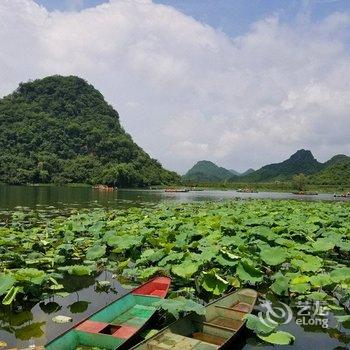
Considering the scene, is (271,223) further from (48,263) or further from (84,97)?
(84,97)

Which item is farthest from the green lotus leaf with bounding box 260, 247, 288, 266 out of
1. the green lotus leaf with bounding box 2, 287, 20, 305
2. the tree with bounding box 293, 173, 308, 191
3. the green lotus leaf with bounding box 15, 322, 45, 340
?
the tree with bounding box 293, 173, 308, 191

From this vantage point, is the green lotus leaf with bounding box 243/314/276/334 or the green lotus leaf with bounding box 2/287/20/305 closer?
the green lotus leaf with bounding box 243/314/276/334

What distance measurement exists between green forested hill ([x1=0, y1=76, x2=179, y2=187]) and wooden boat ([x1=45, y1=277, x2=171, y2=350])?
71.6 metres

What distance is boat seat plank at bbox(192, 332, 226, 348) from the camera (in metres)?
6.21

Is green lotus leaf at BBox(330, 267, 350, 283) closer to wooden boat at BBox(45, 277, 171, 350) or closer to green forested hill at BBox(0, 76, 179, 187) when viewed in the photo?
wooden boat at BBox(45, 277, 171, 350)

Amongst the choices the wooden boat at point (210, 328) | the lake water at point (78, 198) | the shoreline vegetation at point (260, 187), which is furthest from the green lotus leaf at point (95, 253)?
the shoreline vegetation at point (260, 187)

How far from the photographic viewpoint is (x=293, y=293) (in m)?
8.80

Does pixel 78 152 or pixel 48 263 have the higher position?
pixel 78 152

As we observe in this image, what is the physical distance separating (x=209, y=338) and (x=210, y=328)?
147 mm

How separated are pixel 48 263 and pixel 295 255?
20.6 feet

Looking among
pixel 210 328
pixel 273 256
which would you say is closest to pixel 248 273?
pixel 273 256

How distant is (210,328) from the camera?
6.41m

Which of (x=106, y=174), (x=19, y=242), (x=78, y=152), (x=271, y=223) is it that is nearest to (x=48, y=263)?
(x=19, y=242)

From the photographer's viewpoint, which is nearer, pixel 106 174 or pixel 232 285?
pixel 232 285
